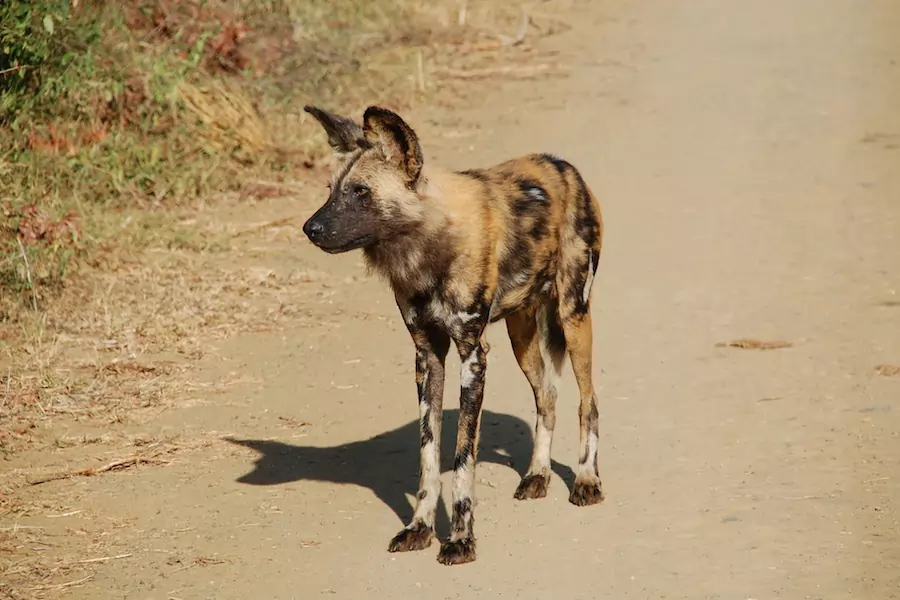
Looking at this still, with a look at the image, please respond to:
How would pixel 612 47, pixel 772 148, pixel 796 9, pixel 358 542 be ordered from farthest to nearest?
pixel 796 9 < pixel 612 47 < pixel 772 148 < pixel 358 542

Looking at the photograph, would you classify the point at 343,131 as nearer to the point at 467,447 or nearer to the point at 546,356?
the point at 467,447

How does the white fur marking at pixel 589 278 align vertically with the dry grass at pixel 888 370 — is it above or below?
above

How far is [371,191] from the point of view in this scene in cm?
489

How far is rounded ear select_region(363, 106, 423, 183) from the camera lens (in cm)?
478

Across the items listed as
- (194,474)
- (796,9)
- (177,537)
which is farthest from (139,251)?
(796,9)

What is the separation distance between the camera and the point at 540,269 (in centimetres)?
530

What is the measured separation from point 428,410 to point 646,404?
148cm

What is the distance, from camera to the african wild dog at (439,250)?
4.88 m

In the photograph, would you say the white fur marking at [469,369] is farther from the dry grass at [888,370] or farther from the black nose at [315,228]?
the dry grass at [888,370]

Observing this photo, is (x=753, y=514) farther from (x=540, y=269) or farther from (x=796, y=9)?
(x=796, y=9)

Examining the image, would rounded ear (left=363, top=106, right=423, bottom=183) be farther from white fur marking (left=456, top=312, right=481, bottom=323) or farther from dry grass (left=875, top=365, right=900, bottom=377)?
dry grass (left=875, top=365, right=900, bottom=377)

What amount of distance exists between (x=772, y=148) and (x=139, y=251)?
4.34 meters

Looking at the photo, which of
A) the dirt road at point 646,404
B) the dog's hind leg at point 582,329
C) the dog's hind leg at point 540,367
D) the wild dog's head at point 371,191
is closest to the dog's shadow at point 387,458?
the dirt road at point 646,404

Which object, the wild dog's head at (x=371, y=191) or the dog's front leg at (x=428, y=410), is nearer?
the wild dog's head at (x=371, y=191)
